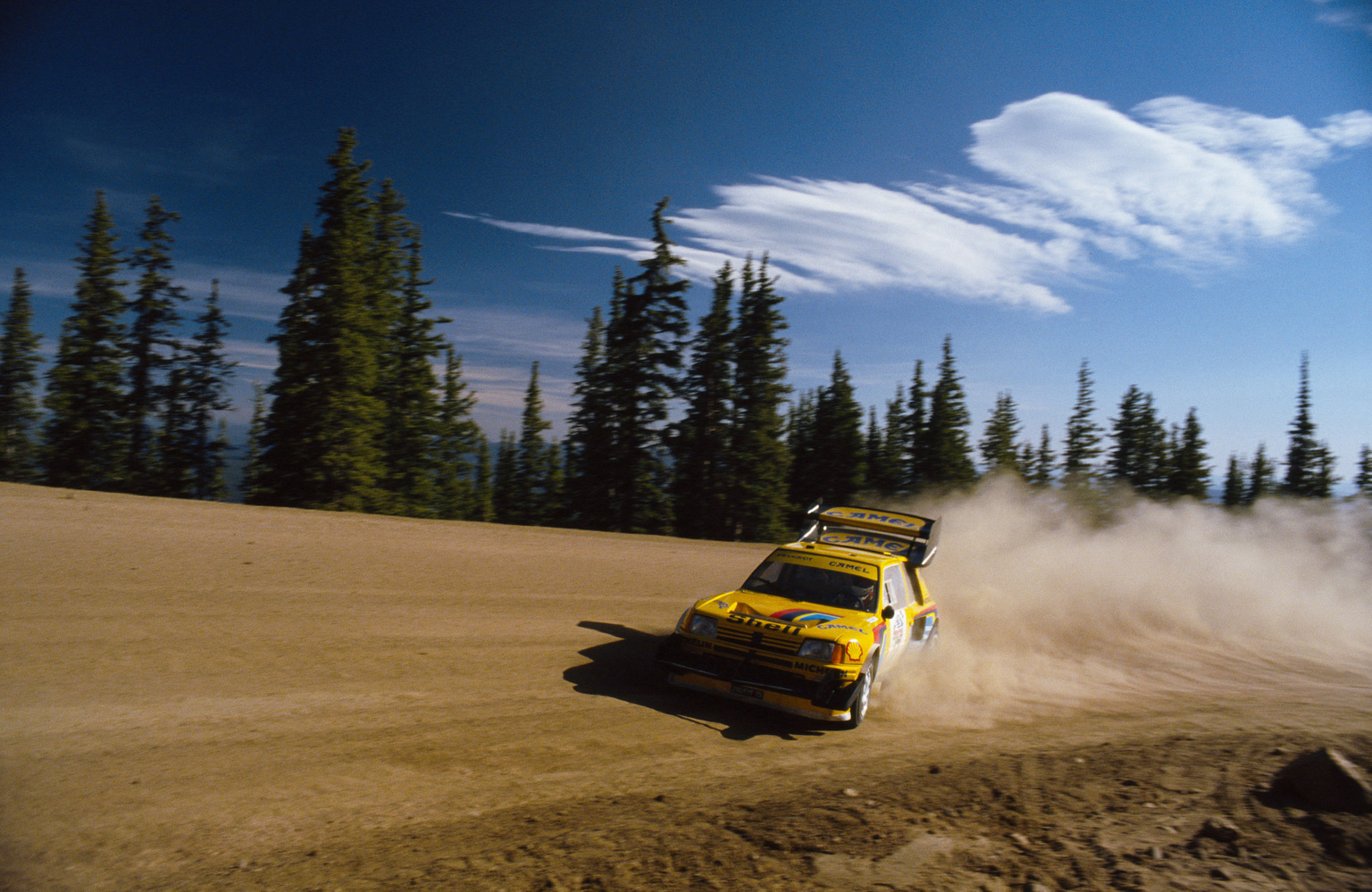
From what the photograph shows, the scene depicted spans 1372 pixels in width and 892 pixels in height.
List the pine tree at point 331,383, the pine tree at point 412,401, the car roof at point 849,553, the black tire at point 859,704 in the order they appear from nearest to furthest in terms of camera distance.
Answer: the black tire at point 859,704
the car roof at point 849,553
the pine tree at point 331,383
the pine tree at point 412,401

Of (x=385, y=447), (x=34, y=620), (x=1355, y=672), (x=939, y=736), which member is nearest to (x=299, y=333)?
(x=385, y=447)

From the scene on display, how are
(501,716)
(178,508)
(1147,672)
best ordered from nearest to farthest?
(501,716)
(1147,672)
(178,508)

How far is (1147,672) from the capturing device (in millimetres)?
10570

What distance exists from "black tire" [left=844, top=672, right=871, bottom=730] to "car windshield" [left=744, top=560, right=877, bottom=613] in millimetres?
989

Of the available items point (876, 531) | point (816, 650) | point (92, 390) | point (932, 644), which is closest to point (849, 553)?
point (876, 531)

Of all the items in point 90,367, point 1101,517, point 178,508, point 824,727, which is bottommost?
point 824,727

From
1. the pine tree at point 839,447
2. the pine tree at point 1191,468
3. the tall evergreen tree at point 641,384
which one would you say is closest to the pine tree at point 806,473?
the pine tree at point 839,447

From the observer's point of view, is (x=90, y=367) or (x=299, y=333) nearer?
(x=299, y=333)

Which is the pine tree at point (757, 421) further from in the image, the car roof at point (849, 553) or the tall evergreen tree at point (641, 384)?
the car roof at point (849, 553)

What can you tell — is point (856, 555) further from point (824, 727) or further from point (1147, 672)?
point (1147, 672)

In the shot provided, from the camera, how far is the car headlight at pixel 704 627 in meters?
7.67

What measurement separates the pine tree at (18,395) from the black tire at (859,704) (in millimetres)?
48147

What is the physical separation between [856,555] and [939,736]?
253 centimetres

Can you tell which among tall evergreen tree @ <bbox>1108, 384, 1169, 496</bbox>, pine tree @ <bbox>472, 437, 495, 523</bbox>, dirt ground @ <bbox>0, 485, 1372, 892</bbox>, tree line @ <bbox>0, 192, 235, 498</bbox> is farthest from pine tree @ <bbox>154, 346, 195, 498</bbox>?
tall evergreen tree @ <bbox>1108, 384, 1169, 496</bbox>
